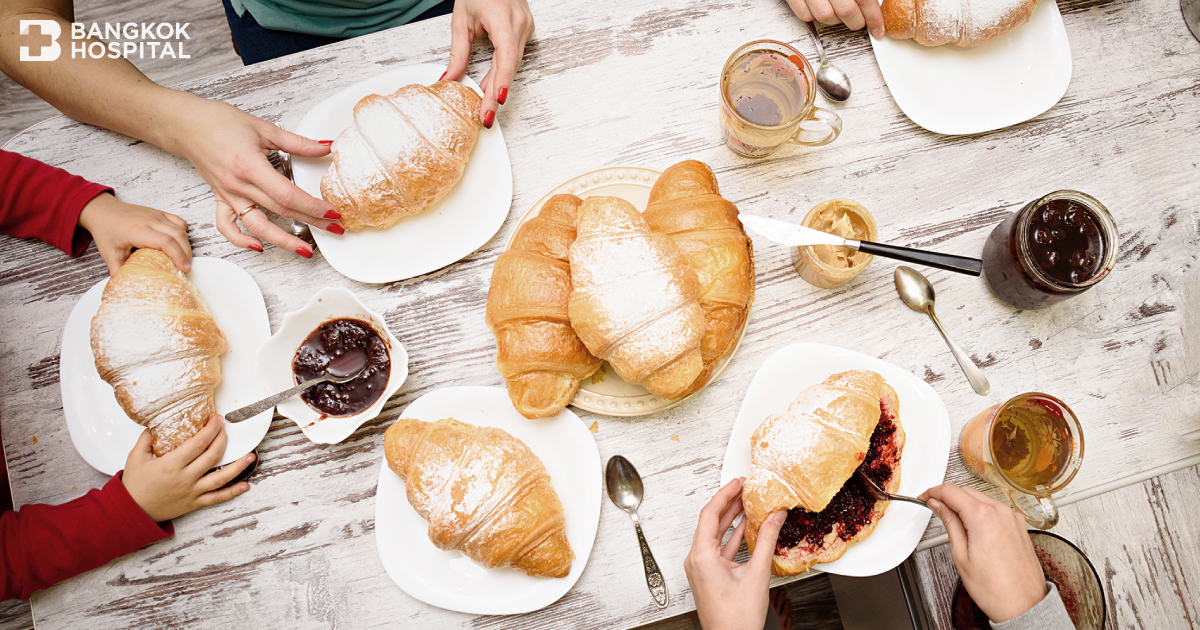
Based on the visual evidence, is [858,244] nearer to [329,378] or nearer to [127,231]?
[329,378]

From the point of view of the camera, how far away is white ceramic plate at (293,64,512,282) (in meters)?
1.55

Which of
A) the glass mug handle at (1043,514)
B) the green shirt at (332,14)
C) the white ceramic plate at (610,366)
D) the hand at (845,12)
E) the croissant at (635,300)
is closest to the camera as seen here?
the croissant at (635,300)

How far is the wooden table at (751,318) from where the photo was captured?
1490 mm

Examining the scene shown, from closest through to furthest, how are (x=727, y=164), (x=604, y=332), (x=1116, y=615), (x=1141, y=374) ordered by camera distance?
1. (x=604, y=332)
2. (x=1116, y=615)
3. (x=1141, y=374)
4. (x=727, y=164)

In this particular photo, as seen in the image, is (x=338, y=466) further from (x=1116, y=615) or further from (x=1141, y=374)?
(x=1141, y=374)

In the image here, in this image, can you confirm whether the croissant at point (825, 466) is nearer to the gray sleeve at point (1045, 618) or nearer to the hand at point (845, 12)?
the gray sleeve at point (1045, 618)

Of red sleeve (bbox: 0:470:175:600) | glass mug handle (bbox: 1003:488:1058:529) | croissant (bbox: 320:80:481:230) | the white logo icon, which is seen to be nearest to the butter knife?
glass mug handle (bbox: 1003:488:1058:529)

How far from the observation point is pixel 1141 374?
5.00ft

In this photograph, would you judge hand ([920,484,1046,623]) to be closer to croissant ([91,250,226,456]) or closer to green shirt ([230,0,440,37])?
croissant ([91,250,226,456])

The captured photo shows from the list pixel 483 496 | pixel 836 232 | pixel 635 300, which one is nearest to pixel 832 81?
pixel 836 232

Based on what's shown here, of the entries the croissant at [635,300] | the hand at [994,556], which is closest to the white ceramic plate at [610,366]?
the croissant at [635,300]

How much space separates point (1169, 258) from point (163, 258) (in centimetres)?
282

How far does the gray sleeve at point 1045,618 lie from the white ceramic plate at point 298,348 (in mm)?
1548

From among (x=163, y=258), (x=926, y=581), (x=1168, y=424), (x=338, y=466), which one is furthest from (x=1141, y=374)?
(x=163, y=258)
